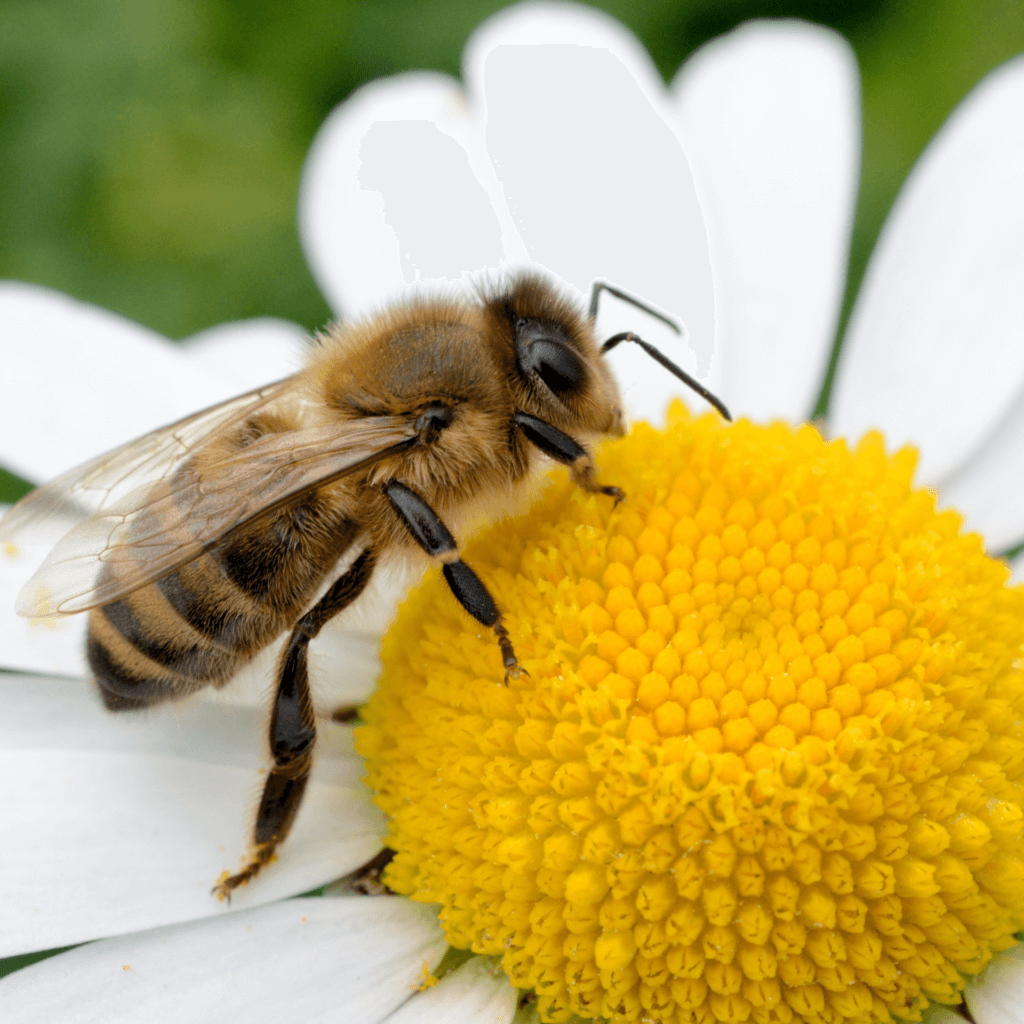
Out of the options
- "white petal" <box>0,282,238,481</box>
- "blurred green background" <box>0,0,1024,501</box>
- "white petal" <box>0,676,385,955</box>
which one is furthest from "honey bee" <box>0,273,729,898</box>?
"blurred green background" <box>0,0,1024,501</box>

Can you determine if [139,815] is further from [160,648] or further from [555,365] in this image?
[555,365]

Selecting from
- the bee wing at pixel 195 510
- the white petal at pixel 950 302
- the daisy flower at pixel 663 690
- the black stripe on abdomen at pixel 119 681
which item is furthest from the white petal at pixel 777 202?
the black stripe on abdomen at pixel 119 681

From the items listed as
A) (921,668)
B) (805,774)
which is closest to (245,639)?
(805,774)

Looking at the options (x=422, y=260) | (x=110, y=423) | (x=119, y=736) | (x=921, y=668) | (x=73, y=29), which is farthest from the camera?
(x=73, y=29)

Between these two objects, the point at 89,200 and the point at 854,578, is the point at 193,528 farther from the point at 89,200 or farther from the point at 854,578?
the point at 89,200

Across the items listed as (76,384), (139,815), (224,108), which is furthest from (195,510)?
(224,108)
